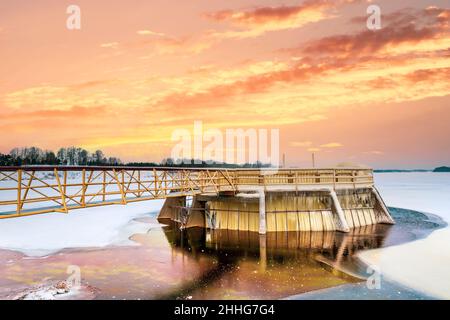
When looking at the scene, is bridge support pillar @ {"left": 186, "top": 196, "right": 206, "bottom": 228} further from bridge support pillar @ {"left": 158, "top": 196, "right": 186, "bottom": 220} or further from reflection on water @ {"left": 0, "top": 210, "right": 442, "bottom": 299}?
reflection on water @ {"left": 0, "top": 210, "right": 442, "bottom": 299}

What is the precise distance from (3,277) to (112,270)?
5131 millimetres

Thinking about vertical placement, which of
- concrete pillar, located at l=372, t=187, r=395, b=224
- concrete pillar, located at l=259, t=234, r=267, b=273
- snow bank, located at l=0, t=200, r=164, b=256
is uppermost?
concrete pillar, located at l=372, t=187, r=395, b=224

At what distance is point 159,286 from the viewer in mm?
16016

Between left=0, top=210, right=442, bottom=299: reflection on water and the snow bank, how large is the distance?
5.82 feet

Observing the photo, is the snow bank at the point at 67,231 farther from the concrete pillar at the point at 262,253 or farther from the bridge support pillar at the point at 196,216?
the concrete pillar at the point at 262,253

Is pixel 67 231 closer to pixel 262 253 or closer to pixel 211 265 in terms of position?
pixel 211 265

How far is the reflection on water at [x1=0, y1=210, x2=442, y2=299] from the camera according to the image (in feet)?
50.9

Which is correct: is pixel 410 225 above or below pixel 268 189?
below

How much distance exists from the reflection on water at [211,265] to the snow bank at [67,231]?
177 cm

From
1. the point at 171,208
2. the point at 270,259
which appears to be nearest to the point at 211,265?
the point at 270,259

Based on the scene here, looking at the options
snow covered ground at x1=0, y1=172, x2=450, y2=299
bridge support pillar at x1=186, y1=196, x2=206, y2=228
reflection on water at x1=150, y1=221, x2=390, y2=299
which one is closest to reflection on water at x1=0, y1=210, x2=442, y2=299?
reflection on water at x1=150, y1=221, x2=390, y2=299
